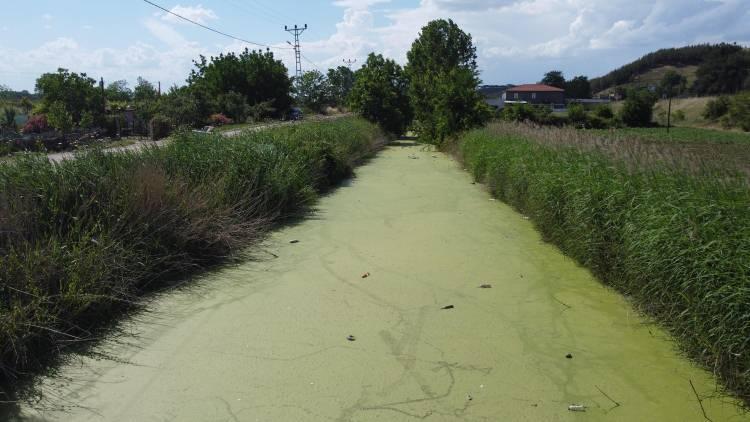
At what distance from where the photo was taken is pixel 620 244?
466cm

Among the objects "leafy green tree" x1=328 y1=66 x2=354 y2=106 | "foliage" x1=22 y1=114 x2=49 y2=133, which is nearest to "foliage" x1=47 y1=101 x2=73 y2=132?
"foliage" x1=22 y1=114 x2=49 y2=133

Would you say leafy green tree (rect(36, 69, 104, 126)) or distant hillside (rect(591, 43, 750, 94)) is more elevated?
distant hillside (rect(591, 43, 750, 94))

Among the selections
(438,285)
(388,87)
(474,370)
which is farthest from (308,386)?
(388,87)

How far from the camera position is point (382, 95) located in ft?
74.0

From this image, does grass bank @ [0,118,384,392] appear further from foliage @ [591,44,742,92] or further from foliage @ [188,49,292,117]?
foliage @ [591,44,742,92]

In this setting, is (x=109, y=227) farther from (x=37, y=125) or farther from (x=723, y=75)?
(x=723, y=75)

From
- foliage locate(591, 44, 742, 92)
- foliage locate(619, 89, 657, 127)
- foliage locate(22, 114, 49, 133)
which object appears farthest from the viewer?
foliage locate(591, 44, 742, 92)

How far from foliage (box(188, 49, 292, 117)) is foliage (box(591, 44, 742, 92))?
83.4 m

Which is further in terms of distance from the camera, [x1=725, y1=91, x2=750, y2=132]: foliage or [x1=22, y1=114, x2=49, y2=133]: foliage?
[x1=725, y1=91, x2=750, y2=132]: foliage

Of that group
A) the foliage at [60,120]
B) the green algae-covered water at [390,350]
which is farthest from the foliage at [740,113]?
the green algae-covered water at [390,350]

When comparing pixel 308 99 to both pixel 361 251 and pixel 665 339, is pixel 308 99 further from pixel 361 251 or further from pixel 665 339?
pixel 665 339

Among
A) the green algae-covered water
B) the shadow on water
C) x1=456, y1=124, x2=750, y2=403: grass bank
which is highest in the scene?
x1=456, y1=124, x2=750, y2=403: grass bank

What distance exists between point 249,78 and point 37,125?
13.8 metres

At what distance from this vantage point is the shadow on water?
2969 millimetres
